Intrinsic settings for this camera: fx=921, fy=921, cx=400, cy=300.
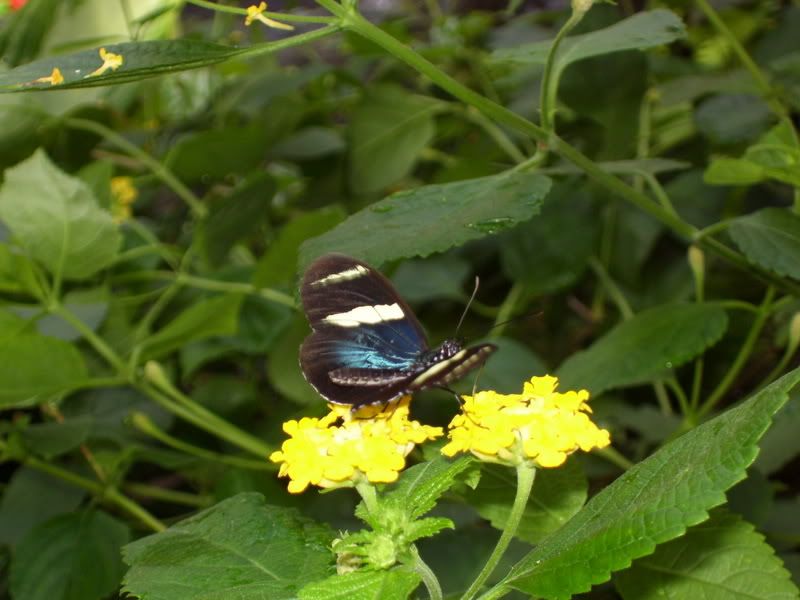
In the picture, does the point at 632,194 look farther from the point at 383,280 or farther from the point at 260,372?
the point at 260,372

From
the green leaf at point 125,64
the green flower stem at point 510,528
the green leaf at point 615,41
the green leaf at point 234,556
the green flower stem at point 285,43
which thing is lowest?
the green leaf at point 234,556

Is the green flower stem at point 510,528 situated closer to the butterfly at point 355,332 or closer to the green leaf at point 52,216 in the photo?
the butterfly at point 355,332

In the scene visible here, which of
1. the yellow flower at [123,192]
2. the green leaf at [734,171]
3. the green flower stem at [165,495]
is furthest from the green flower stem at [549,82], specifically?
the yellow flower at [123,192]

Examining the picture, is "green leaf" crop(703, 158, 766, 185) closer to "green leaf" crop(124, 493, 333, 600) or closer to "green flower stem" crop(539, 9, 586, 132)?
"green flower stem" crop(539, 9, 586, 132)

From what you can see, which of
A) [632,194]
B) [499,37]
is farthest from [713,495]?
[499,37]

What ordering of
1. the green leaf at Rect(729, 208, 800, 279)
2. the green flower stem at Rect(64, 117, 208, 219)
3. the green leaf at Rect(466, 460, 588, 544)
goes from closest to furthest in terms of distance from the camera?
the green leaf at Rect(466, 460, 588, 544) → the green leaf at Rect(729, 208, 800, 279) → the green flower stem at Rect(64, 117, 208, 219)

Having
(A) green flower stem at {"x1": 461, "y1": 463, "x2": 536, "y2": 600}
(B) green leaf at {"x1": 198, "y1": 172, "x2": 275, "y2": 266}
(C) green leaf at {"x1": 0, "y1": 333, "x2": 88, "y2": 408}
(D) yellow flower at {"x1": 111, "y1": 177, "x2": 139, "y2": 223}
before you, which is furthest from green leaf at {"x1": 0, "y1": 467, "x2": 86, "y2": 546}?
(A) green flower stem at {"x1": 461, "y1": 463, "x2": 536, "y2": 600}

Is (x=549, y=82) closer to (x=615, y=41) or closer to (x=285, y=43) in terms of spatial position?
(x=615, y=41)
